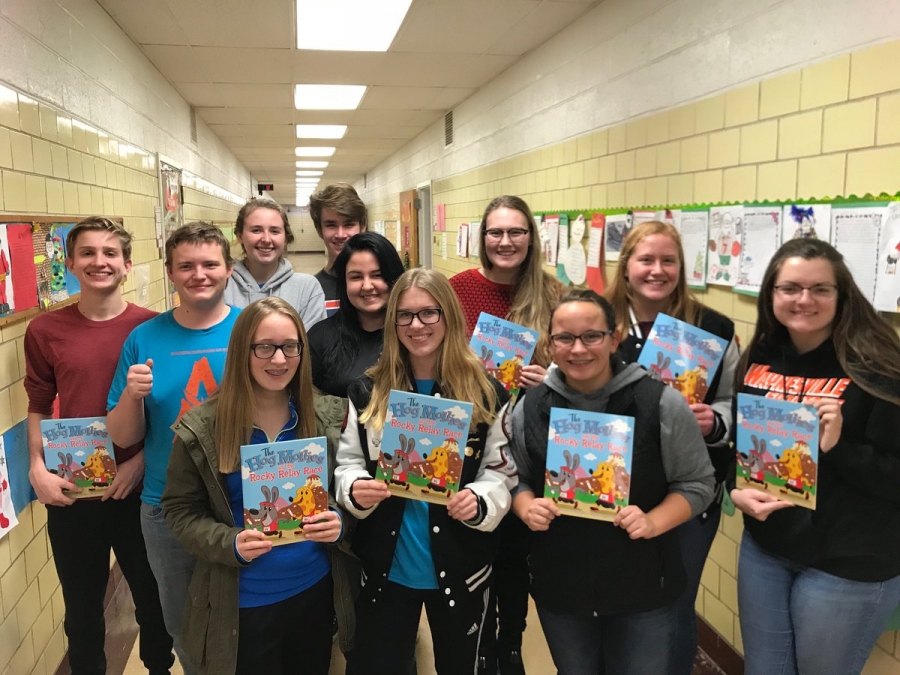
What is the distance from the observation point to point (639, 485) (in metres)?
1.54

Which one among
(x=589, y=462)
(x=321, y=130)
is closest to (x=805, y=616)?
(x=589, y=462)

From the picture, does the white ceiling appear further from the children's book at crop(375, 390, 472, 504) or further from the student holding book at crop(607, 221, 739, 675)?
the children's book at crop(375, 390, 472, 504)

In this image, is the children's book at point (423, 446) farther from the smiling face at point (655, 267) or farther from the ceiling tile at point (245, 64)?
the ceiling tile at point (245, 64)

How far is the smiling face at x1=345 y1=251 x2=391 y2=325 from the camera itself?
2000mm

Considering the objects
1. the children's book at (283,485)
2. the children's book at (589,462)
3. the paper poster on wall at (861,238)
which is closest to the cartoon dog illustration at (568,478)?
the children's book at (589,462)

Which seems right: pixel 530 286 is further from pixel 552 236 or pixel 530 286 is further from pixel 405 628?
pixel 552 236

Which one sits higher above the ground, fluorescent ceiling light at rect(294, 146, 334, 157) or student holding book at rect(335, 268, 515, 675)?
fluorescent ceiling light at rect(294, 146, 334, 157)

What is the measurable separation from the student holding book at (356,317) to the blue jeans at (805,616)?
49.6 inches

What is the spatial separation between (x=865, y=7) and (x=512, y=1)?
2.05 meters

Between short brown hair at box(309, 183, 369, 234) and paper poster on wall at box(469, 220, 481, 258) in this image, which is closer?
short brown hair at box(309, 183, 369, 234)

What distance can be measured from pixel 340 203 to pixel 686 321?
153 cm

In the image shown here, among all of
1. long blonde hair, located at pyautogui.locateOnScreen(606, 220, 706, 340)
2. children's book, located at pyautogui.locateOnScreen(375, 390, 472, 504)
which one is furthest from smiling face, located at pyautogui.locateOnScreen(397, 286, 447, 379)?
long blonde hair, located at pyautogui.locateOnScreen(606, 220, 706, 340)

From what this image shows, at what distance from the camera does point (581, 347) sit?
5.00 ft

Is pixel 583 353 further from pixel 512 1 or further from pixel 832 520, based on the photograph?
pixel 512 1
